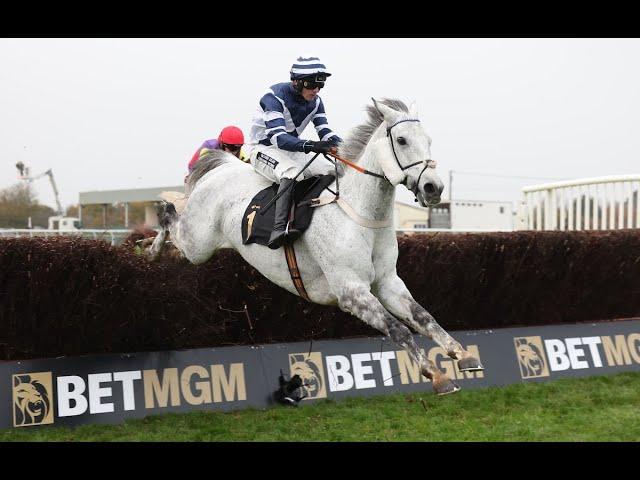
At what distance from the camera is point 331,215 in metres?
5.77

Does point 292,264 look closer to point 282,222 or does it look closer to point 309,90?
point 282,222

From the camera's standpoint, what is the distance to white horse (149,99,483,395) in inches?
204

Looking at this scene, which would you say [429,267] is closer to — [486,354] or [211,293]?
[486,354]

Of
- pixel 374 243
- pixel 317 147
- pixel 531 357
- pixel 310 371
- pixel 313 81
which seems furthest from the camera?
pixel 531 357

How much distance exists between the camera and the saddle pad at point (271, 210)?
19.3 ft

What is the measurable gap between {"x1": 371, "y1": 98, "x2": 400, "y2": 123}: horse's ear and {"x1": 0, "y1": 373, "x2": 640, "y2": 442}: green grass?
2.28 metres

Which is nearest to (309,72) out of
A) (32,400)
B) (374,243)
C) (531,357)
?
(374,243)

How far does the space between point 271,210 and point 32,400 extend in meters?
2.29

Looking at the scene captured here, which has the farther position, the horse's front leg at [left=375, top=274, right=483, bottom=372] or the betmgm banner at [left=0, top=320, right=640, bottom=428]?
the betmgm banner at [left=0, top=320, right=640, bottom=428]

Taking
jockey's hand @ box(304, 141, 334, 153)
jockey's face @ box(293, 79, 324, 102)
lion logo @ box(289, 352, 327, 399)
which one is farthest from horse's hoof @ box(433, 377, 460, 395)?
jockey's face @ box(293, 79, 324, 102)

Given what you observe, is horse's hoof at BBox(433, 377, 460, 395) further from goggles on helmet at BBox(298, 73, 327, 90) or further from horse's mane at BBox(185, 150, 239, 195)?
horse's mane at BBox(185, 150, 239, 195)

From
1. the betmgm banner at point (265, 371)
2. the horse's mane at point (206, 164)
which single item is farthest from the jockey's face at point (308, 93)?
the betmgm banner at point (265, 371)

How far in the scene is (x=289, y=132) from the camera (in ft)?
20.8

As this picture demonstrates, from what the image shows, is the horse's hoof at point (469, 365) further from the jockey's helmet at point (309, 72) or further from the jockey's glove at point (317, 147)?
the jockey's helmet at point (309, 72)
